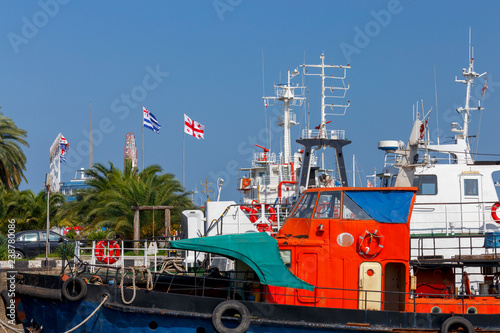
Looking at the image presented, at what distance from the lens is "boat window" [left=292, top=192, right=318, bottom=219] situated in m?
→ 12.0

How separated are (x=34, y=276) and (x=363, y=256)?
21.4 feet

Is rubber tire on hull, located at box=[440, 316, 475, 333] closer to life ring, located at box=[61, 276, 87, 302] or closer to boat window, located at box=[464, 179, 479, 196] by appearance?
boat window, located at box=[464, 179, 479, 196]

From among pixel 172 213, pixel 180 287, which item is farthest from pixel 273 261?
pixel 172 213

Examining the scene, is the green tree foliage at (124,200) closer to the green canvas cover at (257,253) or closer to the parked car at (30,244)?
the parked car at (30,244)

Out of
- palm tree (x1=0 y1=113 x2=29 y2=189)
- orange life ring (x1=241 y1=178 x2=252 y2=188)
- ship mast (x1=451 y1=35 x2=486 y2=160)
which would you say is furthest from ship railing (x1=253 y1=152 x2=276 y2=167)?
ship mast (x1=451 y1=35 x2=486 y2=160)

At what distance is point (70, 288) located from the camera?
11.7 metres

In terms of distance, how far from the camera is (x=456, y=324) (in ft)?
36.7

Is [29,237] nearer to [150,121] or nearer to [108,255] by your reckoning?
[108,255]

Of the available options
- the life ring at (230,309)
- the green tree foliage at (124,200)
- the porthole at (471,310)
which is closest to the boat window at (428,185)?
the porthole at (471,310)

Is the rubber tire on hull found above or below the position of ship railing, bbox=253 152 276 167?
below

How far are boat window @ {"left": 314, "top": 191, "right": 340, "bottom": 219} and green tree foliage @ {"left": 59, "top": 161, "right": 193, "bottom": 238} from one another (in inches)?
529

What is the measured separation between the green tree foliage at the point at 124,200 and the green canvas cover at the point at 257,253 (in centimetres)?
1334

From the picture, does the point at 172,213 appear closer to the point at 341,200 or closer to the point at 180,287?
the point at 180,287

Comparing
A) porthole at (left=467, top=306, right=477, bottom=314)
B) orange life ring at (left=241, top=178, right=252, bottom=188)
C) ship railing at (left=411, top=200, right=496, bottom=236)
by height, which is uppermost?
orange life ring at (left=241, top=178, right=252, bottom=188)
